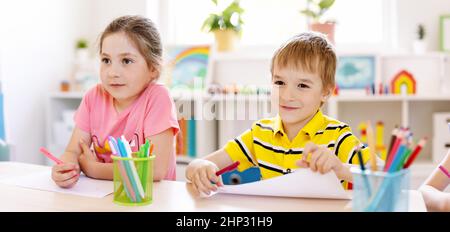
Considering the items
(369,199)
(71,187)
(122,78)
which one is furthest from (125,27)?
(369,199)

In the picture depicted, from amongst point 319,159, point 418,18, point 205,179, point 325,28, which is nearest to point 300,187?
point 319,159

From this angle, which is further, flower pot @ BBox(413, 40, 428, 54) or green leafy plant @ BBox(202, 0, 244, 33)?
green leafy plant @ BBox(202, 0, 244, 33)

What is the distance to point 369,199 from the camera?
2.24 feet

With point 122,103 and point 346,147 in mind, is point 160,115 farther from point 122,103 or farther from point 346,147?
point 346,147

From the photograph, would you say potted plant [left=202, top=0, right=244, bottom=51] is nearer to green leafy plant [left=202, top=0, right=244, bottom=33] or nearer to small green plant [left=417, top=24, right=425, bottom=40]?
green leafy plant [left=202, top=0, right=244, bottom=33]

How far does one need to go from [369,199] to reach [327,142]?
0.42 metres

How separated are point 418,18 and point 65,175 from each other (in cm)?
224

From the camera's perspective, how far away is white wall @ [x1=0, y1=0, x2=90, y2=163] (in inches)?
105

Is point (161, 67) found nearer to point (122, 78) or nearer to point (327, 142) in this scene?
point (122, 78)

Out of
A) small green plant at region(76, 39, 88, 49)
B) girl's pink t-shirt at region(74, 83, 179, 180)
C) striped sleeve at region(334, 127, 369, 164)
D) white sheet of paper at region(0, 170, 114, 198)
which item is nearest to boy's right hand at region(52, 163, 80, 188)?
white sheet of paper at region(0, 170, 114, 198)

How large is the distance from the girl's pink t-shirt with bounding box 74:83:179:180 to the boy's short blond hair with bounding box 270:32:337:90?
31 cm

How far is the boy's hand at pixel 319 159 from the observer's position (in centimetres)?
82

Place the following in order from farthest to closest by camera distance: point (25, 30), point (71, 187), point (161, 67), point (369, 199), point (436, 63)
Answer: point (25, 30) → point (436, 63) → point (161, 67) → point (71, 187) → point (369, 199)

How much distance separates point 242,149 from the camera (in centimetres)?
118
